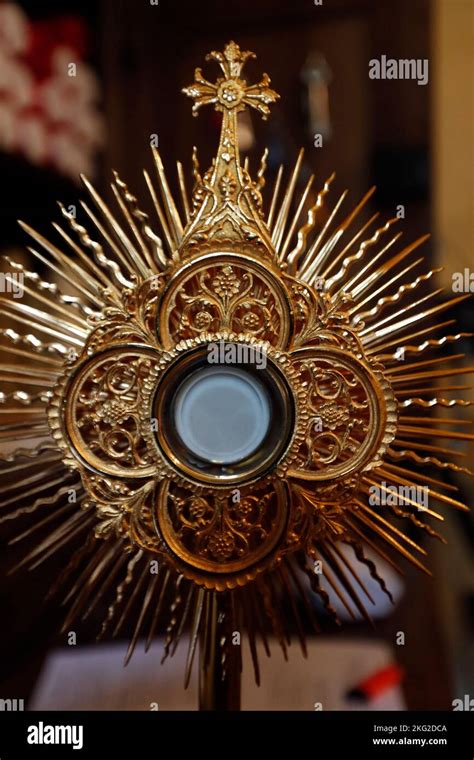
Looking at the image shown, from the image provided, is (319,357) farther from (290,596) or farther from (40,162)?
(40,162)

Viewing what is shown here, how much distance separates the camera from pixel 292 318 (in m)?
0.64

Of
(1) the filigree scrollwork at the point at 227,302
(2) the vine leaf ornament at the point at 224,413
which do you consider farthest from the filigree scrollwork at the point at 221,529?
(1) the filigree scrollwork at the point at 227,302

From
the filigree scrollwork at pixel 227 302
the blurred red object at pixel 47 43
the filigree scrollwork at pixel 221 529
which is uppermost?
the blurred red object at pixel 47 43

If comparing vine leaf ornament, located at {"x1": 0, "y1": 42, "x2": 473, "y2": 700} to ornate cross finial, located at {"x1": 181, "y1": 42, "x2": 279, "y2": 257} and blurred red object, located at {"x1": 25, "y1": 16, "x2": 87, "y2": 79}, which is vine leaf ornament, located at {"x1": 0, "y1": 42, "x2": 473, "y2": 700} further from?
blurred red object, located at {"x1": 25, "y1": 16, "x2": 87, "y2": 79}

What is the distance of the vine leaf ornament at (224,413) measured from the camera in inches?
25.1

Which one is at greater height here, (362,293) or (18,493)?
(362,293)

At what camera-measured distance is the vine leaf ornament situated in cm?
64

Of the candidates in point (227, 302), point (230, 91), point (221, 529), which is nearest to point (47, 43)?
point (230, 91)

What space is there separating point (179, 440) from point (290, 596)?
19 cm

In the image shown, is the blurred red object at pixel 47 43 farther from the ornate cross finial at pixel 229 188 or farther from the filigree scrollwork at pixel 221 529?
the filigree scrollwork at pixel 221 529

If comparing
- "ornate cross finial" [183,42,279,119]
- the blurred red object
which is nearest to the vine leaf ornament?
"ornate cross finial" [183,42,279,119]

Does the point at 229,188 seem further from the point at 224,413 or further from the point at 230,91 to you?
the point at 224,413

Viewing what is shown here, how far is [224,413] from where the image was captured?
631mm

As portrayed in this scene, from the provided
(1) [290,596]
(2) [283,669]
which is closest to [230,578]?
(1) [290,596]
